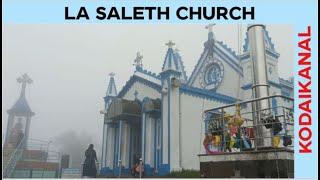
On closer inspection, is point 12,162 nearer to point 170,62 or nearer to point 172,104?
point 172,104

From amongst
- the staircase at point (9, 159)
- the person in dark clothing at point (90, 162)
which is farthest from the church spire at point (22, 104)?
the person in dark clothing at point (90, 162)

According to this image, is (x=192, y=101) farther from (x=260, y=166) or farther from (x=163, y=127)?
(x=260, y=166)

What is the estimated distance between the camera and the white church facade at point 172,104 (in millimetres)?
15766

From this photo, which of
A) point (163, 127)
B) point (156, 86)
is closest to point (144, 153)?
point (163, 127)

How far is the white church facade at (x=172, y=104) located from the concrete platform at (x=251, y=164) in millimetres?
7046

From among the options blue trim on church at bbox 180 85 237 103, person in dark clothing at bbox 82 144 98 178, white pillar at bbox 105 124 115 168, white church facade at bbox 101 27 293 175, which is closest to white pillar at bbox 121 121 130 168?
white church facade at bbox 101 27 293 175

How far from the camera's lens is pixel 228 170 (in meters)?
7.97

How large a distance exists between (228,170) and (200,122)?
8699 millimetres

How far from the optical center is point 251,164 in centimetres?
756

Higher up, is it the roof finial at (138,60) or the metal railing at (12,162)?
the roof finial at (138,60)

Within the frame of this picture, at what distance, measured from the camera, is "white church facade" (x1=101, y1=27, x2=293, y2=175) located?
15766 millimetres

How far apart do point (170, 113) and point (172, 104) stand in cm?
41

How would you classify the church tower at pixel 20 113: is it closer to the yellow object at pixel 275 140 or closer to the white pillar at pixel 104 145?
the white pillar at pixel 104 145

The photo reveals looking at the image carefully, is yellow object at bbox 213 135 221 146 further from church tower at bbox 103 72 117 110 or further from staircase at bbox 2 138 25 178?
church tower at bbox 103 72 117 110
